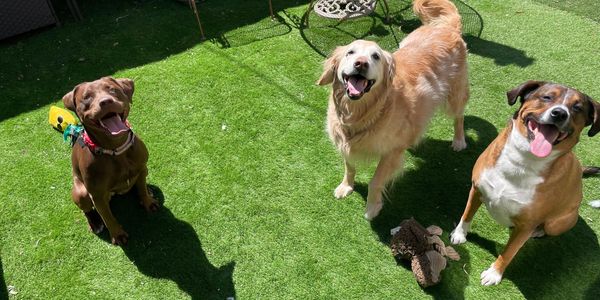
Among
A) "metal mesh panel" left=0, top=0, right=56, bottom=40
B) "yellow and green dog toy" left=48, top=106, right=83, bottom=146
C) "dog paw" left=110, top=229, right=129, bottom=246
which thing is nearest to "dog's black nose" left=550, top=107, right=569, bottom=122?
"dog paw" left=110, top=229, right=129, bottom=246

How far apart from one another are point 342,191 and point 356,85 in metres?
1.34

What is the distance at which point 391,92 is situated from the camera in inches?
134

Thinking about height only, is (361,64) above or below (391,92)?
above

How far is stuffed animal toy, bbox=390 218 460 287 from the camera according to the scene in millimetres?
3254

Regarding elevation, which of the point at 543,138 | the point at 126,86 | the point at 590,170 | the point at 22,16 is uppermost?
the point at 126,86

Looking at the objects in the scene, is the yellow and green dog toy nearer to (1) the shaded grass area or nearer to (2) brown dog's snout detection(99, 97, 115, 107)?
(2) brown dog's snout detection(99, 97, 115, 107)

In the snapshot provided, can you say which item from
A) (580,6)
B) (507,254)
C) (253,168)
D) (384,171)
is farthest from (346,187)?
(580,6)

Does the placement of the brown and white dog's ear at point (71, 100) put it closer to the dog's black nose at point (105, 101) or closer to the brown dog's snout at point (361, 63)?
the dog's black nose at point (105, 101)

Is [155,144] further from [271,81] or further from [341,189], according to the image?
[341,189]

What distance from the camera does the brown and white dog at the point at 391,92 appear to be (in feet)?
10.5

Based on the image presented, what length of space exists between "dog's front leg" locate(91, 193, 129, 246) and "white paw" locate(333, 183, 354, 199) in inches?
80.0

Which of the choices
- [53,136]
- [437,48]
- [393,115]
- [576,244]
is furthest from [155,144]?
[576,244]

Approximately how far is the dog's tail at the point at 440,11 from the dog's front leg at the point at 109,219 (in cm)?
357

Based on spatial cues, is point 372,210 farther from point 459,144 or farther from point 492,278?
point 459,144
